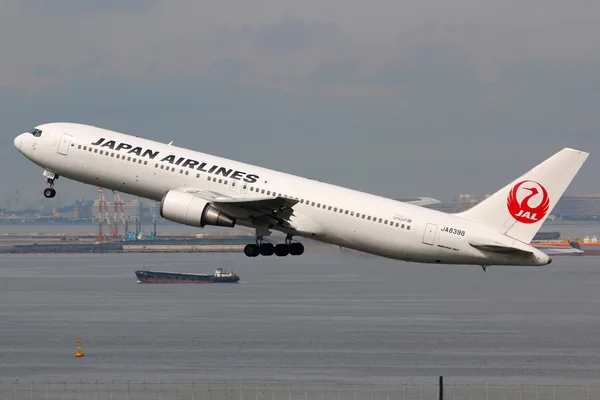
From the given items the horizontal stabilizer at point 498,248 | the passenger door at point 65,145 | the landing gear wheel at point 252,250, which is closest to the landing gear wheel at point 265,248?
the landing gear wheel at point 252,250

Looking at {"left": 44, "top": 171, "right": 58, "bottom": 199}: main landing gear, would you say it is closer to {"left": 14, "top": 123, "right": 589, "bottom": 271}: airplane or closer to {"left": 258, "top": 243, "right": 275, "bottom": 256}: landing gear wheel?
{"left": 14, "top": 123, "right": 589, "bottom": 271}: airplane

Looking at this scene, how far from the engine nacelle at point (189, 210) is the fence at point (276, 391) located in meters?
78.2

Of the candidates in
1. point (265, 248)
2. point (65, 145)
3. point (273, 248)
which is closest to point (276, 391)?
point (273, 248)

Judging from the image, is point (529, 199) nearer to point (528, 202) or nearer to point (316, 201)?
point (528, 202)

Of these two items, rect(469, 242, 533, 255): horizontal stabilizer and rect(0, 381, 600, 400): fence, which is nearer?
rect(469, 242, 533, 255): horizontal stabilizer

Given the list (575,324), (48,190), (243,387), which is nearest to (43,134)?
(48,190)

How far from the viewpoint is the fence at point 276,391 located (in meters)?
150

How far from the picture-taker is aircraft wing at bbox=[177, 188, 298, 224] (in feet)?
230

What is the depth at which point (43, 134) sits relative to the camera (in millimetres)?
77688

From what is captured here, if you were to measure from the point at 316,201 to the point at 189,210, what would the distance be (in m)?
8.36

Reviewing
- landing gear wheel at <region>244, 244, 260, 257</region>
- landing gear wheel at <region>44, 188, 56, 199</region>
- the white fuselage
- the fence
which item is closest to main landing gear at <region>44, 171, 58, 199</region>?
landing gear wheel at <region>44, 188, 56, 199</region>

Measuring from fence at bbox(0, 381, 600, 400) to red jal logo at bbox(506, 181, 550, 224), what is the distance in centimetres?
7697

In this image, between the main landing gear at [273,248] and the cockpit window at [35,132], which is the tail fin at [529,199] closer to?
the main landing gear at [273,248]

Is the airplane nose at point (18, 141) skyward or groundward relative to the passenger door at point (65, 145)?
skyward
